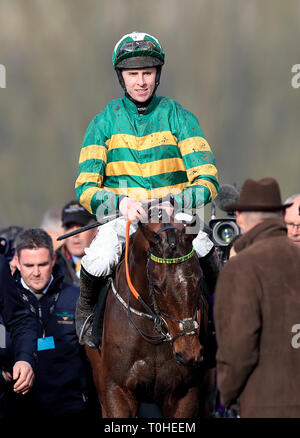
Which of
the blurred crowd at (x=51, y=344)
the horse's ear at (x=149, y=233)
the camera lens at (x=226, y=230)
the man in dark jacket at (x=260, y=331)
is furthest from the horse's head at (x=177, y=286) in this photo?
the blurred crowd at (x=51, y=344)

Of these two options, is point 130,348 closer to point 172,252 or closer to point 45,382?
point 172,252

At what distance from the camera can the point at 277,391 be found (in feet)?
12.7

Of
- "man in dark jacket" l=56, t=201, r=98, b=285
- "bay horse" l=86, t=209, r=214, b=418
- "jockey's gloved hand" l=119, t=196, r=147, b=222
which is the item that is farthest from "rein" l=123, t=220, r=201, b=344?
"man in dark jacket" l=56, t=201, r=98, b=285

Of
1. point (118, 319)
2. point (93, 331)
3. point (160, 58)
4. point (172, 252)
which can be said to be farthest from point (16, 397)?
point (160, 58)

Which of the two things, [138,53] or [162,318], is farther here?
[138,53]

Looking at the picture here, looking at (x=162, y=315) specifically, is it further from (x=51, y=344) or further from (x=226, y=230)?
(x=51, y=344)

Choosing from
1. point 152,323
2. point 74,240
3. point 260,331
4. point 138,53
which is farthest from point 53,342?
point 260,331

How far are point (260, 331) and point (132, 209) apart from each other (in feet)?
5.27

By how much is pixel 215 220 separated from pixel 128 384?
181 cm

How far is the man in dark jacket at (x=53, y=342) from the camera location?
6508 millimetres

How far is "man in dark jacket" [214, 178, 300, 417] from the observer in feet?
12.6

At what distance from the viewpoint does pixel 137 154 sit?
5766 mm

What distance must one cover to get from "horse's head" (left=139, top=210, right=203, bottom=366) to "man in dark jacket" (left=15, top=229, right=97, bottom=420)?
180 cm

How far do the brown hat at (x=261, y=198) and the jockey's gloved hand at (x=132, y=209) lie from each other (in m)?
1.16
